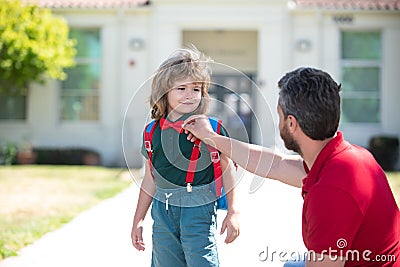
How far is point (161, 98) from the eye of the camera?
2697mm

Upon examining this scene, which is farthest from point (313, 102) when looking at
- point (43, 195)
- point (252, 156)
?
point (43, 195)

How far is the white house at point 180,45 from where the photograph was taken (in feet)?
46.2

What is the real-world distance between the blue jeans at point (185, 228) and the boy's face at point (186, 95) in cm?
37

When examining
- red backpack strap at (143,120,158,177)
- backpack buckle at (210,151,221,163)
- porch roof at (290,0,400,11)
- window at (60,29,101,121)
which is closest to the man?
backpack buckle at (210,151,221,163)

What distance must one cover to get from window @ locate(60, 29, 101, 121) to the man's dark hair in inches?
517

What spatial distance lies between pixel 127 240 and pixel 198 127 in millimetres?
3304

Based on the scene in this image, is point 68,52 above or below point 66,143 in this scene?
above

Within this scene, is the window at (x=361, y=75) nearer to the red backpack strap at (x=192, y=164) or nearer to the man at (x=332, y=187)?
the red backpack strap at (x=192, y=164)

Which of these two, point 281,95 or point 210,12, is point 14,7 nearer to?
point 210,12

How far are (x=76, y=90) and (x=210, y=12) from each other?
158 inches

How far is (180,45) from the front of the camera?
47.7ft

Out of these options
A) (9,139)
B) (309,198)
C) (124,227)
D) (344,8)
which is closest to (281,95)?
(309,198)

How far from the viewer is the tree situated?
12633mm

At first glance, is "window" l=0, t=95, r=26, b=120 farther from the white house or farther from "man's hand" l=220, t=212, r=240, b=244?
"man's hand" l=220, t=212, r=240, b=244
